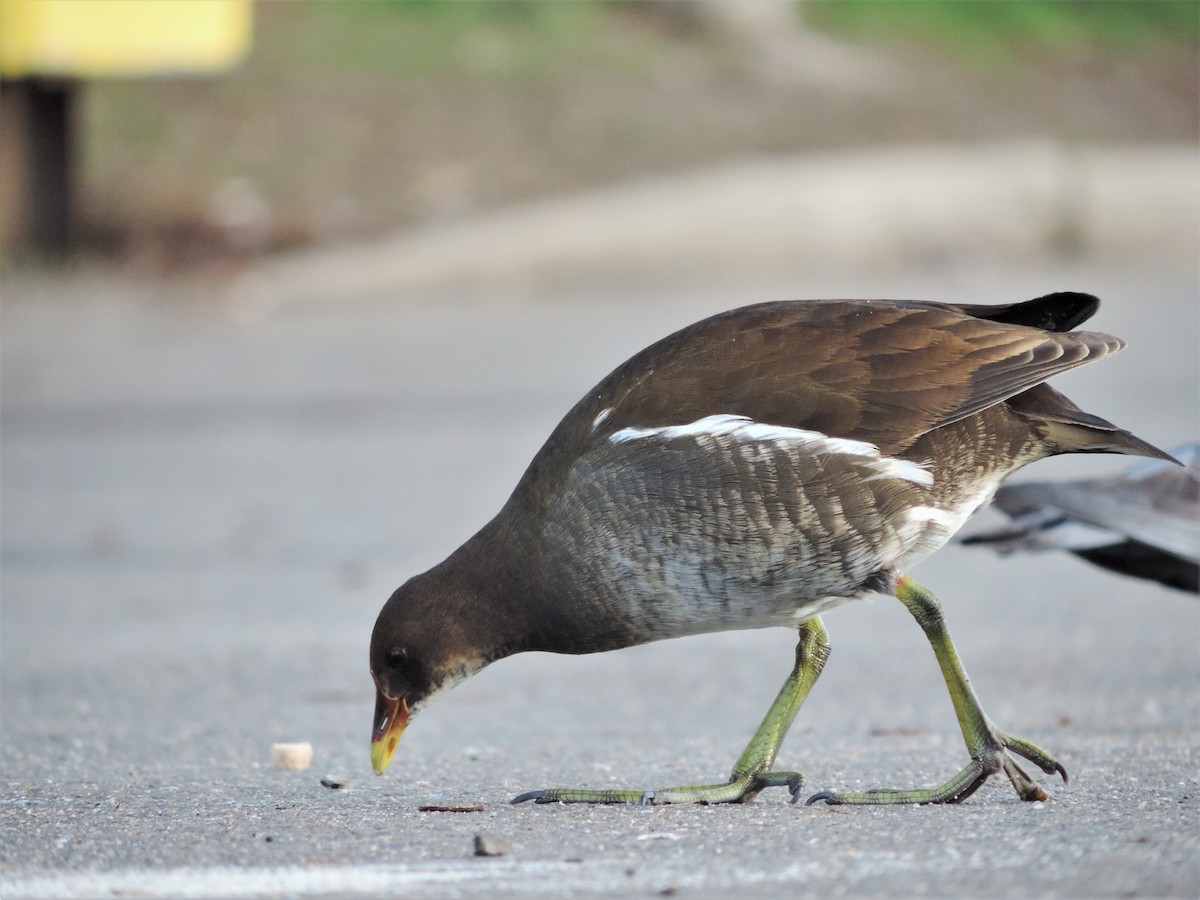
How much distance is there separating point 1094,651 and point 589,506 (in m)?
2.87

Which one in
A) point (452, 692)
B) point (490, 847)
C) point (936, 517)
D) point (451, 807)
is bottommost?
point (452, 692)

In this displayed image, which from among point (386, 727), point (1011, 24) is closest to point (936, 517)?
point (386, 727)

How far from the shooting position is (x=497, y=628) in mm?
4121

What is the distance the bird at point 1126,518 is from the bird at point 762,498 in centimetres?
101

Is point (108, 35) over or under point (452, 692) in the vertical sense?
over

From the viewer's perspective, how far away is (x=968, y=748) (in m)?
3.97

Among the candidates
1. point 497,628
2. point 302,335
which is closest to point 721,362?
point 497,628

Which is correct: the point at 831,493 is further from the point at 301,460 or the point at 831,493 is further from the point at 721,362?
the point at 301,460

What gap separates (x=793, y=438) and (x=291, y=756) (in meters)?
1.59

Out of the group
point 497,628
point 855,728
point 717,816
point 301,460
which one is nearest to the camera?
point 717,816

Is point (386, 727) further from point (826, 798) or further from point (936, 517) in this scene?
point (936, 517)

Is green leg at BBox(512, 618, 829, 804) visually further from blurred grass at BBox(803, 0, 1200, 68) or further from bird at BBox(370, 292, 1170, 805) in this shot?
blurred grass at BBox(803, 0, 1200, 68)

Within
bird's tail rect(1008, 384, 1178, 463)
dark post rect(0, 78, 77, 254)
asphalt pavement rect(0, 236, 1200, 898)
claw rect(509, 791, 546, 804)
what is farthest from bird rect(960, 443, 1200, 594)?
dark post rect(0, 78, 77, 254)

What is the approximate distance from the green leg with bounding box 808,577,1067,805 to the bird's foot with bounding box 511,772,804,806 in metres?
0.12
